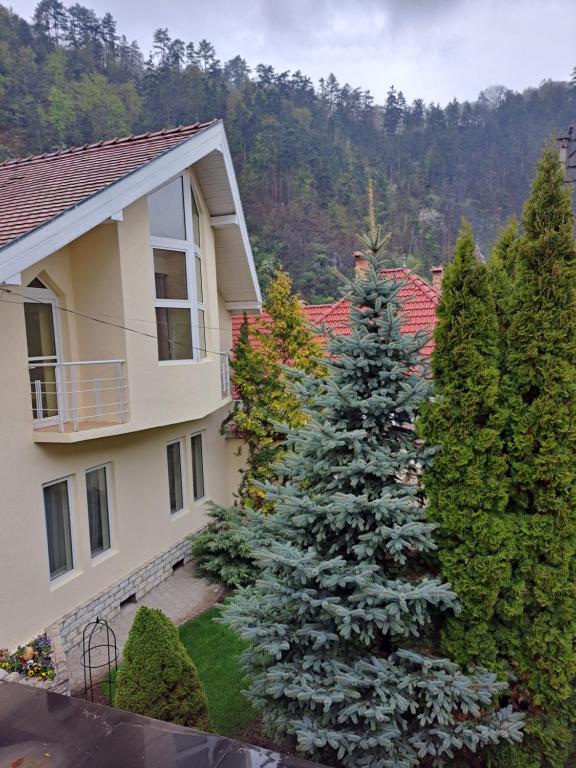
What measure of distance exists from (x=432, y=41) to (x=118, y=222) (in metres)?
70.5

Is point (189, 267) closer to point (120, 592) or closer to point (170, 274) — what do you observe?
point (170, 274)

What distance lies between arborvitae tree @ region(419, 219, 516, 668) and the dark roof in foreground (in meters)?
2.99

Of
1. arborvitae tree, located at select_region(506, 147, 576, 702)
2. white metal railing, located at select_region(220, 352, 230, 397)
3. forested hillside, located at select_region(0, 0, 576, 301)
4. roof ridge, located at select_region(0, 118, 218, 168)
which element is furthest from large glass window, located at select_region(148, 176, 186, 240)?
forested hillside, located at select_region(0, 0, 576, 301)

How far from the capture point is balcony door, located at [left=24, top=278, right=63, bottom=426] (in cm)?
828

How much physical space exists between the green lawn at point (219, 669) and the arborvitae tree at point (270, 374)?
328 centimetres

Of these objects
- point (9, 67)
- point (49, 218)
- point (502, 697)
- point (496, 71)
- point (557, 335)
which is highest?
point (496, 71)

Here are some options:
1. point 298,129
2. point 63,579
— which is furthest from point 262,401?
point 298,129

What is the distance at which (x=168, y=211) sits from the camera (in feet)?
33.6

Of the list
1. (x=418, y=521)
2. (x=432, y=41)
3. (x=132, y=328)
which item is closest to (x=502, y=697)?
(x=418, y=521)

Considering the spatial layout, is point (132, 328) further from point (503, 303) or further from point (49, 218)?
point (503, 303)

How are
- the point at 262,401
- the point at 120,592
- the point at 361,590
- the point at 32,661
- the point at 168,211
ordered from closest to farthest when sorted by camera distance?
1. the point at 361,590
2. the point at 32,661
3. the point at 120,592
4. the point at 168,211
5. the point at 262,401

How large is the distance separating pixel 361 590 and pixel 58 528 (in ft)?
18.2

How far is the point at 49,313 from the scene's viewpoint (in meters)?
8.81

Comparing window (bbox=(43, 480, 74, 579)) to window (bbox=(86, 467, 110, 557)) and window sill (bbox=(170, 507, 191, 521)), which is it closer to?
window (bbox=(86, 467, 110, 557))
